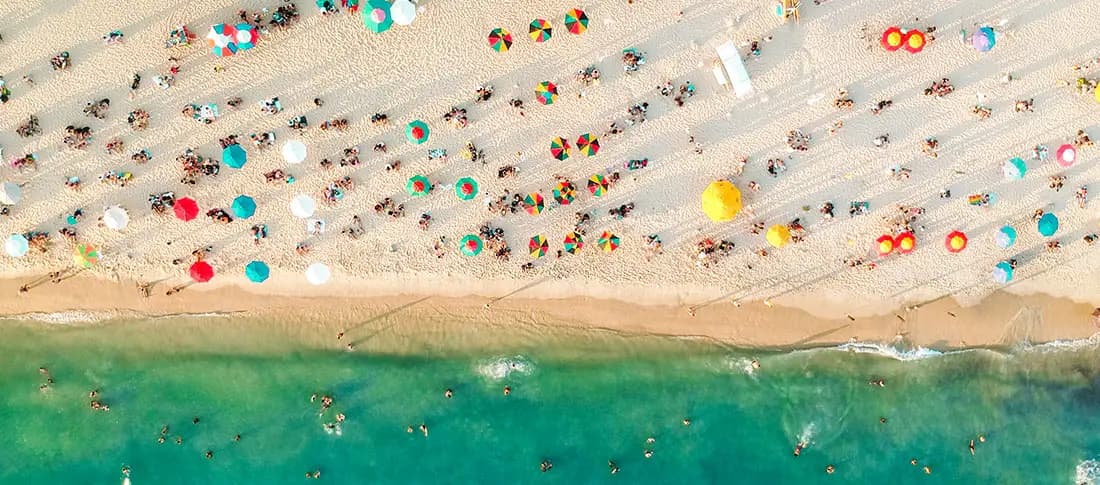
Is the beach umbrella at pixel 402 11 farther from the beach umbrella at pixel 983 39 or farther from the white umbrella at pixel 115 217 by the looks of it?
the beach umbrella at pixel 983 39

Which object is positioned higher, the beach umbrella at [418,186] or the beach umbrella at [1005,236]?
the beach umbrella at [418,186]

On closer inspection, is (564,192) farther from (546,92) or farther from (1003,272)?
(1003,272)

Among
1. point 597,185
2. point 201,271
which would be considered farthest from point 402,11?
point 201,271

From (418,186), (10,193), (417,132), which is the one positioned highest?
(417,132)

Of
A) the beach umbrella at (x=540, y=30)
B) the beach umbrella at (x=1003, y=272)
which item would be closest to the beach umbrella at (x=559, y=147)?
the beach umbrella at (x=540, y=30)

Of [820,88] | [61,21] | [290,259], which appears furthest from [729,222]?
[61,21]

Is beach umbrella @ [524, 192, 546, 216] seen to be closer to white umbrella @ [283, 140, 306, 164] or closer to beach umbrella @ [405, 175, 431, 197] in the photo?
beach umbrella @ [405, 175, 431, 197]

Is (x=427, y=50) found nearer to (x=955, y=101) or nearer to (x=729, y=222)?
(x=729, y=222)
